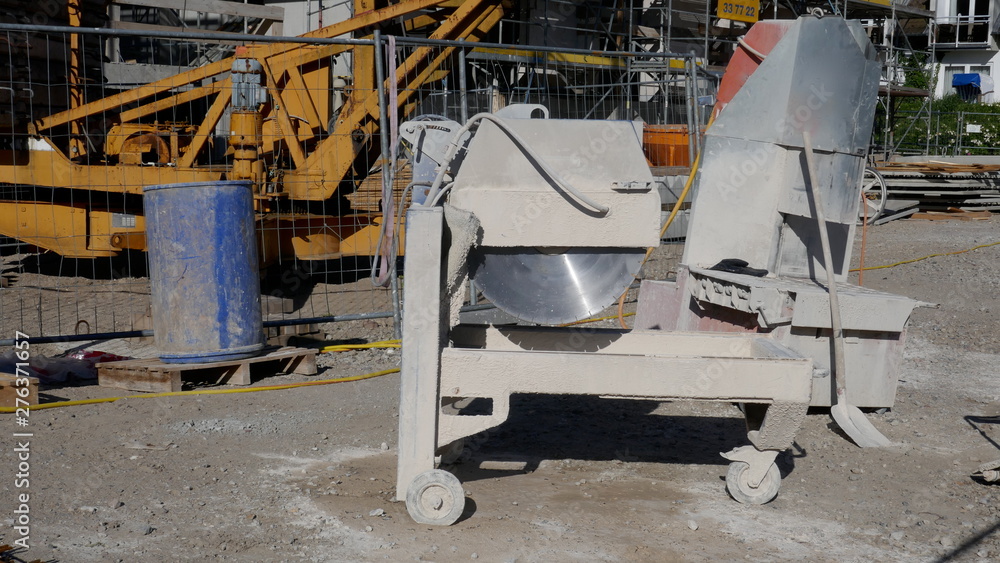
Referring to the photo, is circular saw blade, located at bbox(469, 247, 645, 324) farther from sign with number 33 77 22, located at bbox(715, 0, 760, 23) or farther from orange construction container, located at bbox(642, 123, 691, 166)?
sign with number 33 77 22, located at bbox(715, 0, 760, 23)

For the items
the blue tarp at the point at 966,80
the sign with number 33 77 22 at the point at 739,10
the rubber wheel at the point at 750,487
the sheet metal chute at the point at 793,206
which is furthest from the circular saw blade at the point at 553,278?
the blue tarp at the point at 966,80

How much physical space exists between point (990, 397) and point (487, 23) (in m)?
8.73

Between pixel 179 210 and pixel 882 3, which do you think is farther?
pixel 882 3

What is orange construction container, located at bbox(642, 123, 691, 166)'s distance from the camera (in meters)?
12.0

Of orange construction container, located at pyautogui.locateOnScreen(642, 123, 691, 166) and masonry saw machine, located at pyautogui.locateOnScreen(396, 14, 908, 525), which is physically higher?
orange construction container, located at pyautogui.locateOnScreen(642, 123, 691, 166)

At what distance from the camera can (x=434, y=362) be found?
3.73 m

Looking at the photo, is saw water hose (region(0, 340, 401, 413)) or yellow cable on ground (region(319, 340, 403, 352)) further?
yellow cable on ground (region(319, 340, 403, 352))

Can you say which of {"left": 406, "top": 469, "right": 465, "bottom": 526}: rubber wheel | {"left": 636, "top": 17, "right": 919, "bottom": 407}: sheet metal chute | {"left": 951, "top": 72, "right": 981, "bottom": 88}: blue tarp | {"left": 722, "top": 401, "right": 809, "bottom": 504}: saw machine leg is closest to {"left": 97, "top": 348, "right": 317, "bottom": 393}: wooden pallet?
{"left": 636, "top": 17, "right": 919, "bottom": 407}: sheet metal chute

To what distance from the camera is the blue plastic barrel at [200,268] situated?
5977 millimetres

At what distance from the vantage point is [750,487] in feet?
13.3

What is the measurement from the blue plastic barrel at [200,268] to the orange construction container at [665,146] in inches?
278

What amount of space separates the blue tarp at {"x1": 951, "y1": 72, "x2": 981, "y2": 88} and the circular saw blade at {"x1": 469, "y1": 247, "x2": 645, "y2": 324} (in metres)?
39.5

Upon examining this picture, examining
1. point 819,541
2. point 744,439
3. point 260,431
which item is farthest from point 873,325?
point 260,431

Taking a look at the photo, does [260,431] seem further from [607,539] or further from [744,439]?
[744,439]
